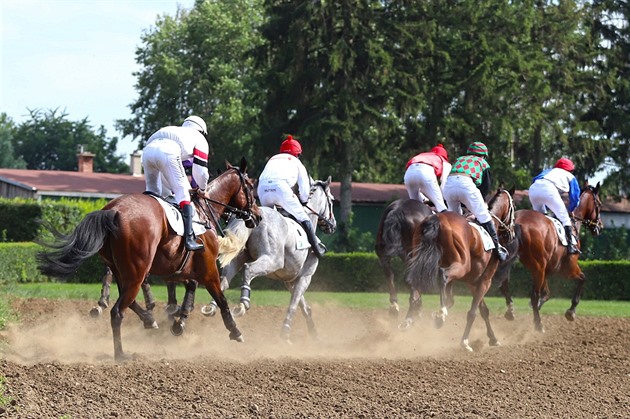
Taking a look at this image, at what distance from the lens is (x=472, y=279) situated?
14.4 m

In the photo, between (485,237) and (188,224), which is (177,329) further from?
(485,237)

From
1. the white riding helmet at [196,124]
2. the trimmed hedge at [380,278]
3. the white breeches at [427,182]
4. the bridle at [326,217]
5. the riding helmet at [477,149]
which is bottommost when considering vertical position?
the trimmed hedge at [380,278]

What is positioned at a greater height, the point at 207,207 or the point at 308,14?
the point at 308,14

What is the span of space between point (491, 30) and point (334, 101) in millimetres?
7705

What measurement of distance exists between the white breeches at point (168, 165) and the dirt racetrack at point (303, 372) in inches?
75.0

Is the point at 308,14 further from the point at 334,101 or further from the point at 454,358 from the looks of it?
the point at 454,358

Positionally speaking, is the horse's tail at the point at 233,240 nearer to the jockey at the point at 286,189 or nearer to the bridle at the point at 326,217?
the jockey at the point at 286,189

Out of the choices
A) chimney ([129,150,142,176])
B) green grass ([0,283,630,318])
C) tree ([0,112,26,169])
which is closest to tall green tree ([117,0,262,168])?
chimney ([129,150,142,176])

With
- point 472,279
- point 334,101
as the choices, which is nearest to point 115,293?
point 472,279

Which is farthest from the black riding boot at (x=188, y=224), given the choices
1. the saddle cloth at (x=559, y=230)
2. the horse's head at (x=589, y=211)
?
the horse's head at (x=589, y=211)

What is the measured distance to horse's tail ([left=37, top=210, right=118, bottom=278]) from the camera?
34.4 ft

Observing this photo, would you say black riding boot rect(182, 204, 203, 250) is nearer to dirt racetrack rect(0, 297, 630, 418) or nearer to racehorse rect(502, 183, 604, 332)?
dirt racetrack rect(0, 297, 630, 418)

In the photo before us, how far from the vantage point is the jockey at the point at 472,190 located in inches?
564

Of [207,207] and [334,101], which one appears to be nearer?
[207,207]
